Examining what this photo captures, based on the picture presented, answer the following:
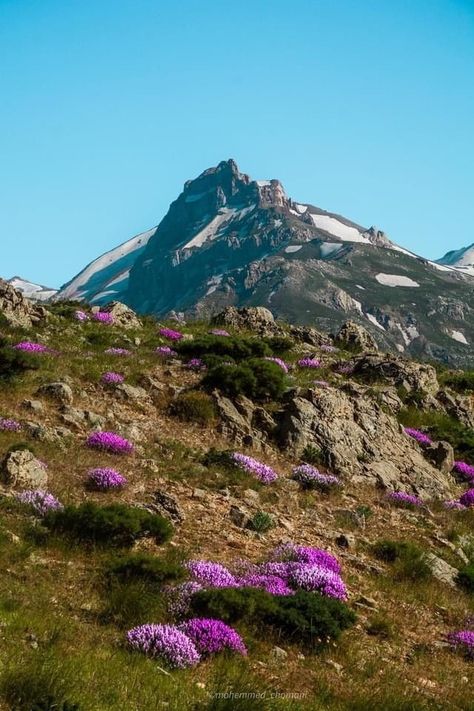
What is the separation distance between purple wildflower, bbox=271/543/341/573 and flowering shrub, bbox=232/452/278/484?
313 cm

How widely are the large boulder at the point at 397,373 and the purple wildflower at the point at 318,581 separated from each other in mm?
13445

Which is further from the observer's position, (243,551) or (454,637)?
(243,551)

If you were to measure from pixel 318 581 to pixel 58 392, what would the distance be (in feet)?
27.9

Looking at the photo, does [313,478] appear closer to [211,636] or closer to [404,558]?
[404,558]

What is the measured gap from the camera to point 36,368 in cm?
1673

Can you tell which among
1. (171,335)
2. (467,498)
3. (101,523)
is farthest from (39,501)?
(171,335)

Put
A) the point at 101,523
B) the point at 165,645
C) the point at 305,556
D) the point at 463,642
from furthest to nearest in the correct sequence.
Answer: the point at 305,556
the point at 101,523
the point at 463,642
the point at 165,645

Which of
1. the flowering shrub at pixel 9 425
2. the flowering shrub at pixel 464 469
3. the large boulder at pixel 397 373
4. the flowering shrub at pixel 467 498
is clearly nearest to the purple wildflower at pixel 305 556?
the flowering shrub at pixel 9 425

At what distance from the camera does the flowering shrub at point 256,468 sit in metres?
13.7

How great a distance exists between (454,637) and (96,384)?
36.3 feet

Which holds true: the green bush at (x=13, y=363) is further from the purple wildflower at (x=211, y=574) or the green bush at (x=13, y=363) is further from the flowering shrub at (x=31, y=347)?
the purple wildflower at (x=211, y=574)

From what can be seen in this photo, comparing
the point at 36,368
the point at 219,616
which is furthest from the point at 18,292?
the point at 219,616

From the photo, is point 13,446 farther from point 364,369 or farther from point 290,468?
point 364,369

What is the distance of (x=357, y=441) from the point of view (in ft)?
53.7
